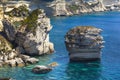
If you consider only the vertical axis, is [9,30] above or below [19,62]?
above

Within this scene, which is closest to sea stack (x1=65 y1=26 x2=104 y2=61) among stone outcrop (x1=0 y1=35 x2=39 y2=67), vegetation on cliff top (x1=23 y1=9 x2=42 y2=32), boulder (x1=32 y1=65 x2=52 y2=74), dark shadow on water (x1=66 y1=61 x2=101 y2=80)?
dark shadow on water (x1=66 y1=61 x2=101 y2=80)

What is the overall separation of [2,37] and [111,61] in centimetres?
2858

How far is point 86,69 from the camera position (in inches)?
3679

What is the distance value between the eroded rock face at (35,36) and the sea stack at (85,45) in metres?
9.08

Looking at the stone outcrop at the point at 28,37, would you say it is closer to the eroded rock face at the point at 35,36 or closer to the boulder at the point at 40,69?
the eroded rock face at the point at 35,36

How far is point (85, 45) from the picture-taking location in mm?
99875

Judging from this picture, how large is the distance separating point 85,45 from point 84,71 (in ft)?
33.0

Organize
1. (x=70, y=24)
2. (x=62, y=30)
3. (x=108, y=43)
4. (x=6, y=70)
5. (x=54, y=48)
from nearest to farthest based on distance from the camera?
(x=6, y=70) < (x=54, y=48) < (x=108, y=43) < (x=62, y=30) < (x=70, y=24)

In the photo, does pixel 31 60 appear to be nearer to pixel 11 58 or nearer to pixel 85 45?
pixel 11 58

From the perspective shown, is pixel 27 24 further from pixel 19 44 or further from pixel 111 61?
pixel 111 61

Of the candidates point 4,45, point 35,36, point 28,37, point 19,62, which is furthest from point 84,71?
point 4,45

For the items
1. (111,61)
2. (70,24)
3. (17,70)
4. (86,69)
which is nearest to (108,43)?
(111,61)

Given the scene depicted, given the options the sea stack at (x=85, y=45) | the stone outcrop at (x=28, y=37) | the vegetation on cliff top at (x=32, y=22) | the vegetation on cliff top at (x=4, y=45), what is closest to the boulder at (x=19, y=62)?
the stone outcrop at (x=28, y=37)

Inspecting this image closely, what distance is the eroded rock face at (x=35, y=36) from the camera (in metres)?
105
